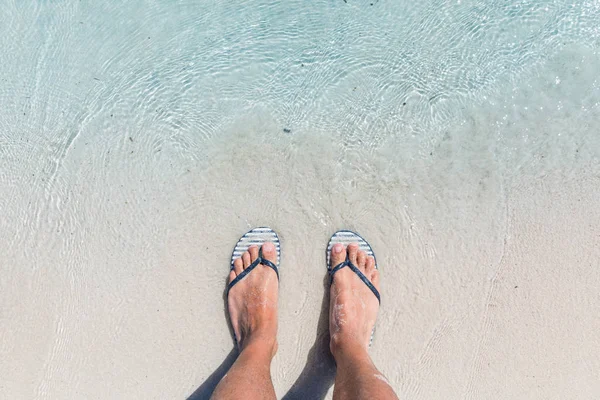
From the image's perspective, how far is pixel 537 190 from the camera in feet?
7.47

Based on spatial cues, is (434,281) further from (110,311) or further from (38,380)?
(38,380)

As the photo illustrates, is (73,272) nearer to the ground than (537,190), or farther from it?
nearer to the ground

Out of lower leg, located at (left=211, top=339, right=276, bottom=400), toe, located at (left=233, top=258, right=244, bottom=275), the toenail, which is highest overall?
the toenail

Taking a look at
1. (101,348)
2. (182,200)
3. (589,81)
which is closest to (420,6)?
(589,81)

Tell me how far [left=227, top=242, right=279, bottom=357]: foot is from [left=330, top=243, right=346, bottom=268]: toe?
33cm

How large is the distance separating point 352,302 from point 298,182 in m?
0.74

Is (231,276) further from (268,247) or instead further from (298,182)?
(298,182)

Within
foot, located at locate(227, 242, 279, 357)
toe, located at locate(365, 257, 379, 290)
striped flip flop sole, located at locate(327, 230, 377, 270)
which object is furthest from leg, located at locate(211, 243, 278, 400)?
toe, located at locate(365, 257, 379, 290)

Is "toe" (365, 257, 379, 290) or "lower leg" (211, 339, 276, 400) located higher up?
"toe" (365, 257, 379, 290)

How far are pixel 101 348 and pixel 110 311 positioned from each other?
0.69 feet

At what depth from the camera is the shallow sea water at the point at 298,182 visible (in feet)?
7.29

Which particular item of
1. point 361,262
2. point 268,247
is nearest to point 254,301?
point 268,247

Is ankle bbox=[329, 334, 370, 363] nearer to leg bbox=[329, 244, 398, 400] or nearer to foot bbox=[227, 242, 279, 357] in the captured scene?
leg bbox=[329, 244, 398, 400]

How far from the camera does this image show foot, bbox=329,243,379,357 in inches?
83.9
